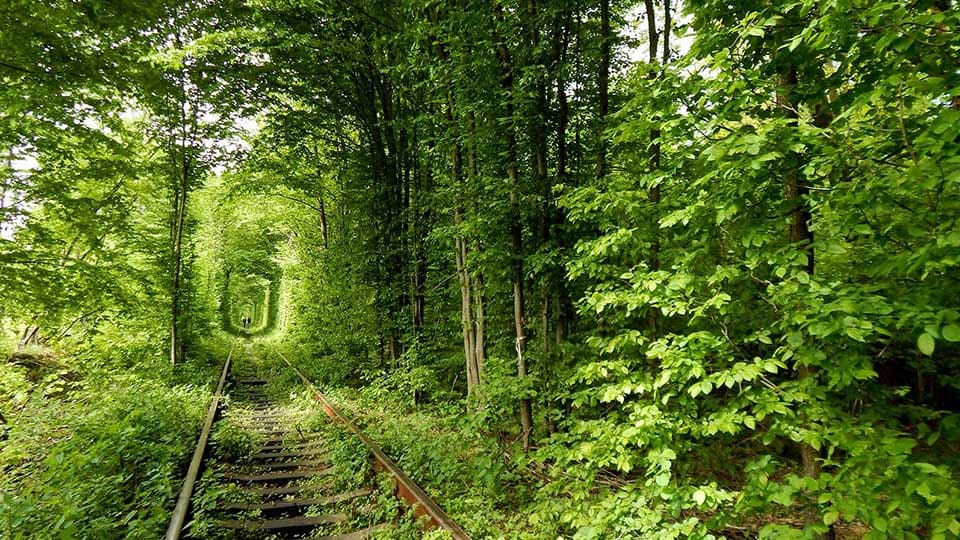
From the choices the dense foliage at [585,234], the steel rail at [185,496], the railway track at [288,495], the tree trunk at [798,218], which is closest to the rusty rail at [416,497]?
the railway track at [288,495]

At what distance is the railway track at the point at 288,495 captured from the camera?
422cm

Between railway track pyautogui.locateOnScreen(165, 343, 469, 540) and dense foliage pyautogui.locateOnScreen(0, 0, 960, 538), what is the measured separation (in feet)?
1.80

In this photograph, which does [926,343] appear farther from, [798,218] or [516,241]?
[516,241]

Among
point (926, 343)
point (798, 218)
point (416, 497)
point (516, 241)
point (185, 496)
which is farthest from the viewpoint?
point (516, 241)

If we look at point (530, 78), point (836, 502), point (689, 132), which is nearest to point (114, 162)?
point (530, 78)

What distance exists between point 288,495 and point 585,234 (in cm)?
495

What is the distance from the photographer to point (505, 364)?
6.43 m

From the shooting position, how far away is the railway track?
13.8 ft

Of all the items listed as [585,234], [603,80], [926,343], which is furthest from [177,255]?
[926,343]

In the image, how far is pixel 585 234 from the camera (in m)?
5.53

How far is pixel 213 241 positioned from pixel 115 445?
20.3m

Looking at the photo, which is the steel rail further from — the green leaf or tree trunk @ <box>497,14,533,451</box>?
the green leaf

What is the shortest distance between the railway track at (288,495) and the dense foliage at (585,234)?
0.55 metres

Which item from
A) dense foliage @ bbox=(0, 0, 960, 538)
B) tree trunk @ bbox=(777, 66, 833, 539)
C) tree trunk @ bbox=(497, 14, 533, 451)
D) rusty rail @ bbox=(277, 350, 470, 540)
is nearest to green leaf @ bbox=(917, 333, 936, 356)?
dense foliage @ bbox=(0, 0, 960, 538)
